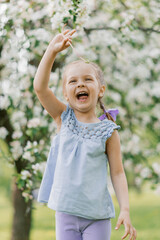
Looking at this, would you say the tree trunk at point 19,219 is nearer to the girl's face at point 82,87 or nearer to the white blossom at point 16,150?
the white blossom at point 16,150

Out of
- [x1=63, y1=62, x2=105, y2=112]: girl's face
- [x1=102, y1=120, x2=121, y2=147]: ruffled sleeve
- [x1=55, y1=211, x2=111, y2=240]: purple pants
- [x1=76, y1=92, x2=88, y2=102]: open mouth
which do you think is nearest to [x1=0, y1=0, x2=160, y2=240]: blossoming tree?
[x1=63, y1=62, x2=105, y2=112]: girl's face

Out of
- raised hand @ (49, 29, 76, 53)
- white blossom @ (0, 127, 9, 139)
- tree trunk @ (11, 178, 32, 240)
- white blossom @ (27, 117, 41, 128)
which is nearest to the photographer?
raised hand @ (49, 29, 76, 53)

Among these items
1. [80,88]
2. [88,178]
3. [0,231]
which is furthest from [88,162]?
[0,231]

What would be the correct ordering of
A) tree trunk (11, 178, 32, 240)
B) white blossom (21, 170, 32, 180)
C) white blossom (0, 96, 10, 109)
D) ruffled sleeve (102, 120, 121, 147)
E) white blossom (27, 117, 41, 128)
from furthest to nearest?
tree trunk (11, 178, 32, 240)
white blossom (0, 96, 10, 109)
white blossom (27, 117, 41, 128)
white blossom (21, 170, 32, 180)
ruffled sleeve (102, 120, 121, 147)

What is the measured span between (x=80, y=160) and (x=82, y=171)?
0.06 metres

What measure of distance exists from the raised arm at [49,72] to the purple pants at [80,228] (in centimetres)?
53

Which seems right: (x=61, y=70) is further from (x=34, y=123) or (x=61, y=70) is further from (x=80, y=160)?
(x=80, y=160)

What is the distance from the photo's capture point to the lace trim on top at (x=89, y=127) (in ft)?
6.86

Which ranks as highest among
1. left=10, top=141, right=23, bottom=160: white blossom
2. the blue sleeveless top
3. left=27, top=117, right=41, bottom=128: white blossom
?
left=27, top=117, right=41, bottom=128: white blossom

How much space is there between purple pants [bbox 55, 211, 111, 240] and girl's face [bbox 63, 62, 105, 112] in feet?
1.76

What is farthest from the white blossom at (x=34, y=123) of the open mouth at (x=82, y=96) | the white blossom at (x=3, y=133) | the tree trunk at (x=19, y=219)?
the open mouth at (x=82, y=96)

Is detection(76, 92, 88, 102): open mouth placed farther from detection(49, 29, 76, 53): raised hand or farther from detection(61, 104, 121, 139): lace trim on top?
detection(49, 29, 76, 53): raised hand

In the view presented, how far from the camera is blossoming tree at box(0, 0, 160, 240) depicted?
3.39 m

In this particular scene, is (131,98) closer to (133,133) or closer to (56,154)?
(133,133)
